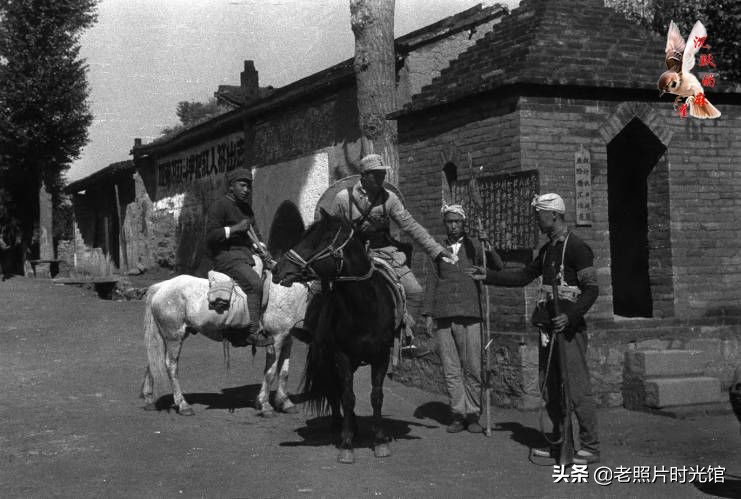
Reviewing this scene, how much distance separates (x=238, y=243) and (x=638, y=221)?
499cm

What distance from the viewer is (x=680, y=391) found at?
9.51 meters

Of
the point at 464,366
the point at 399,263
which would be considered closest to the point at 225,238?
the point at 399,263

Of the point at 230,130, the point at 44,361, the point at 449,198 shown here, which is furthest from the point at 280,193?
the point at 449,198

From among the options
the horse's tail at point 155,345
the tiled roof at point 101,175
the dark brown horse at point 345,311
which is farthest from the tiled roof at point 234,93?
the dark brown horse at point 345,311

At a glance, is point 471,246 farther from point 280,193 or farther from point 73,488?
point 280,193

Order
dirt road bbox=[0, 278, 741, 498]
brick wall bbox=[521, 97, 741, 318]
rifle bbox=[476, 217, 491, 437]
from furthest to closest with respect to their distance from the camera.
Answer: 1. brick wall bbox=[521, 97, 741, 318]
2. rifle bbox=[476, 217, 491, 437]
3. dirt road bbox=[0, 278, 741, 498]

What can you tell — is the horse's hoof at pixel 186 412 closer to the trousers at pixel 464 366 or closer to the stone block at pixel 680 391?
the trousers at pixel 464 366

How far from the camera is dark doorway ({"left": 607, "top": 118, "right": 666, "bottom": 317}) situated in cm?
1066

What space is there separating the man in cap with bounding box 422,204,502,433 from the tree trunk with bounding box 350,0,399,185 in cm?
306

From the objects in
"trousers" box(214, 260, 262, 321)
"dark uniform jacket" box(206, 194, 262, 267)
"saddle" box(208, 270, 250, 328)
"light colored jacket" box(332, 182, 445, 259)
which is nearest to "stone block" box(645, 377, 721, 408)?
"light colored jacket" box(332, 182, 445, 259)

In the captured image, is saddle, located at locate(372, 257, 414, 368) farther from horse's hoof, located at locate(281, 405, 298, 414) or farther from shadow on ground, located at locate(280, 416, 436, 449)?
horse's hoof, located at locate(281, 405, 298, 414)

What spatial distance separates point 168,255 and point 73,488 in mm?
18770

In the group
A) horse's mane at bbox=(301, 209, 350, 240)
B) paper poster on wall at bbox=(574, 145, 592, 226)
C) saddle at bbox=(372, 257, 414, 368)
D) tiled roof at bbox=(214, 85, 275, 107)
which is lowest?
saddle at bbox=(372, 257, 414, 368)

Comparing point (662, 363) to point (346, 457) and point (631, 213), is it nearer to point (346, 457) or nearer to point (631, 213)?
point (631, 213)
